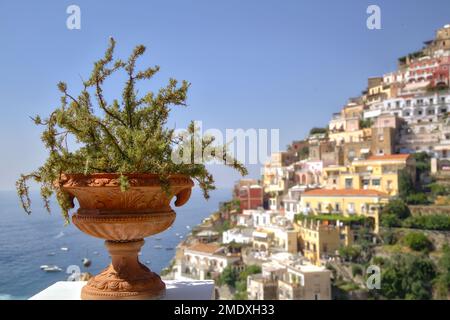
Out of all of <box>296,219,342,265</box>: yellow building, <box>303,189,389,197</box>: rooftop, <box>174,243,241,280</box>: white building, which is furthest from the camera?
<box>174,243,241,280</box>: white building

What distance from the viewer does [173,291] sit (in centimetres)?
216

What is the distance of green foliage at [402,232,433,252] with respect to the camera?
20.1m

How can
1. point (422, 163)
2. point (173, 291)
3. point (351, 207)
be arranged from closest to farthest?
point (173, 291)
point (351, 207)
point (422, 163)

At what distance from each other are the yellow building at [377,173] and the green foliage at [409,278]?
4.08 m

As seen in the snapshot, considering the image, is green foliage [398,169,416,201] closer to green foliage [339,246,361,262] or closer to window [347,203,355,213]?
window [347,203,355,213]

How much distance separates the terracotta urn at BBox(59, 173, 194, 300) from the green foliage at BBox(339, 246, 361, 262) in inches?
788

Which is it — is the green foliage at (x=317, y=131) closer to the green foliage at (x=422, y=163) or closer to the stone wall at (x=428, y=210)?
the green foliage at (x=422, y=163)

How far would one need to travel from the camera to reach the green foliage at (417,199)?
21766 mm

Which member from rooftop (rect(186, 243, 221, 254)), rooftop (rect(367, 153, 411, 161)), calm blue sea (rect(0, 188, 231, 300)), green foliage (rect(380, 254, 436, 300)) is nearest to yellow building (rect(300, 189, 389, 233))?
rooftop (rect(367, 153, 411, 161))

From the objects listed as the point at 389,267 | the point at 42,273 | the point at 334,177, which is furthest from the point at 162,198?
the point at 334,177

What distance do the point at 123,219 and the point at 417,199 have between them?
2213 cm

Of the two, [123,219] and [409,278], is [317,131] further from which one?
[123,219]

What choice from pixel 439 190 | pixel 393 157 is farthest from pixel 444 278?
pixel 393 157
